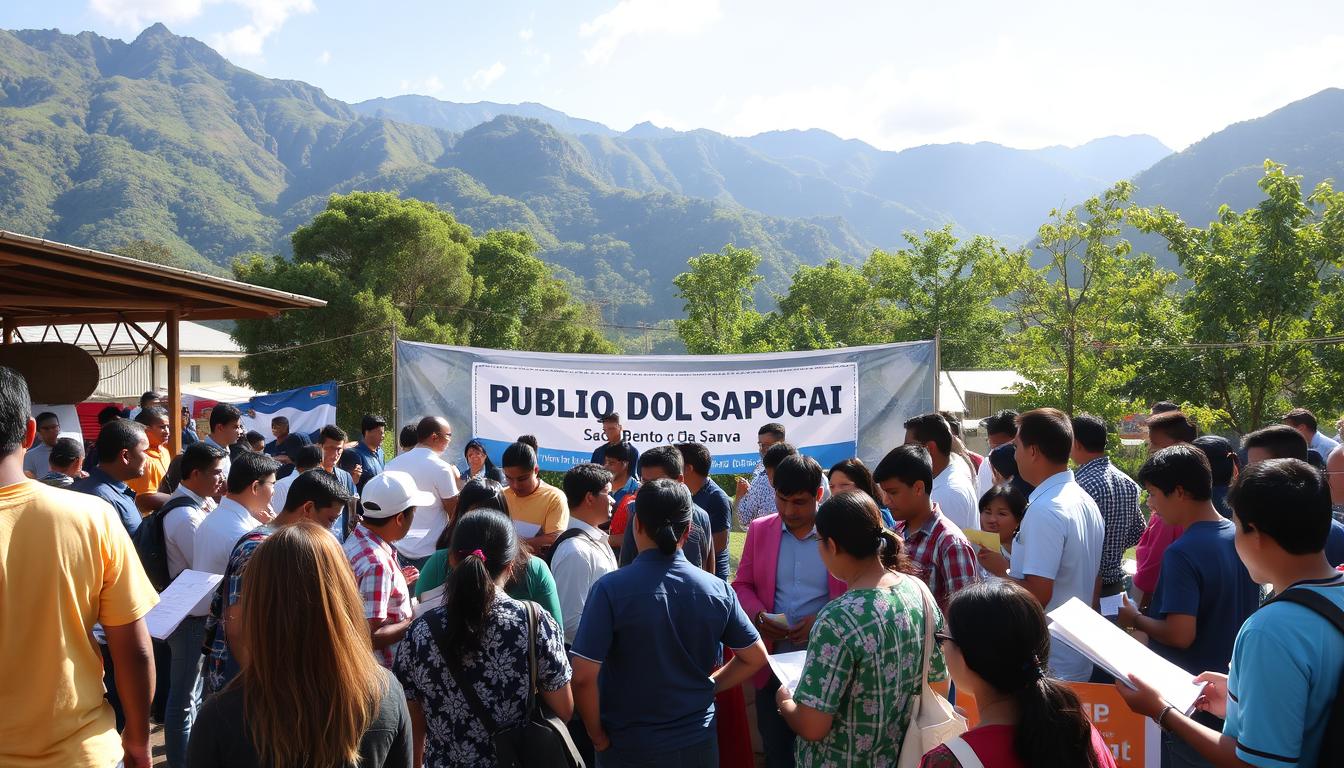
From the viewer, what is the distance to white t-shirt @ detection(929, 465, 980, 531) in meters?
4.89

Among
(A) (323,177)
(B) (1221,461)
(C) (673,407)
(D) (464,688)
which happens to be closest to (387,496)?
(D) (464,688)

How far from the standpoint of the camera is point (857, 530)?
285 cm

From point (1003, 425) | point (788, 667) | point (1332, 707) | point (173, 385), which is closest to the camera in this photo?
point (1332, 707)

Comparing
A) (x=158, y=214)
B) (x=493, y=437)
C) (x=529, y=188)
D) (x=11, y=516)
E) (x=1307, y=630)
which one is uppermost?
(x=529, y=188)

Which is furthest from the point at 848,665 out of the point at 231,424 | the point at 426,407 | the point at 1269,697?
the point at 426,407

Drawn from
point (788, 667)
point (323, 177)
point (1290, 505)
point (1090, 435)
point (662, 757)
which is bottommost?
point (662, 757)

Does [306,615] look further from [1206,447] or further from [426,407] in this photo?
[426,407]

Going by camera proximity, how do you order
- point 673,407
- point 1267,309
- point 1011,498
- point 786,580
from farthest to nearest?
point 1267,309, point 673,407, point 1011,498, point 786,580

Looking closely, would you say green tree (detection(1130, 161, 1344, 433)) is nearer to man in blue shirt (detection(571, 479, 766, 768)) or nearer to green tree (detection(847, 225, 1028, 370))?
man in blue shirt (detection(571, 479, 766, 768))

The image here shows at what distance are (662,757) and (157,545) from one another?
296 cm

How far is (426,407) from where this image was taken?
9.41 meters

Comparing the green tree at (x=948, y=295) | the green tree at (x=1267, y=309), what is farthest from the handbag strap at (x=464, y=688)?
the green tree at (x=948, y=295)

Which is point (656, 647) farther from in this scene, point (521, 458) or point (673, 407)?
point (673, 407)

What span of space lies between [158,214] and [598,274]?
55.1m
